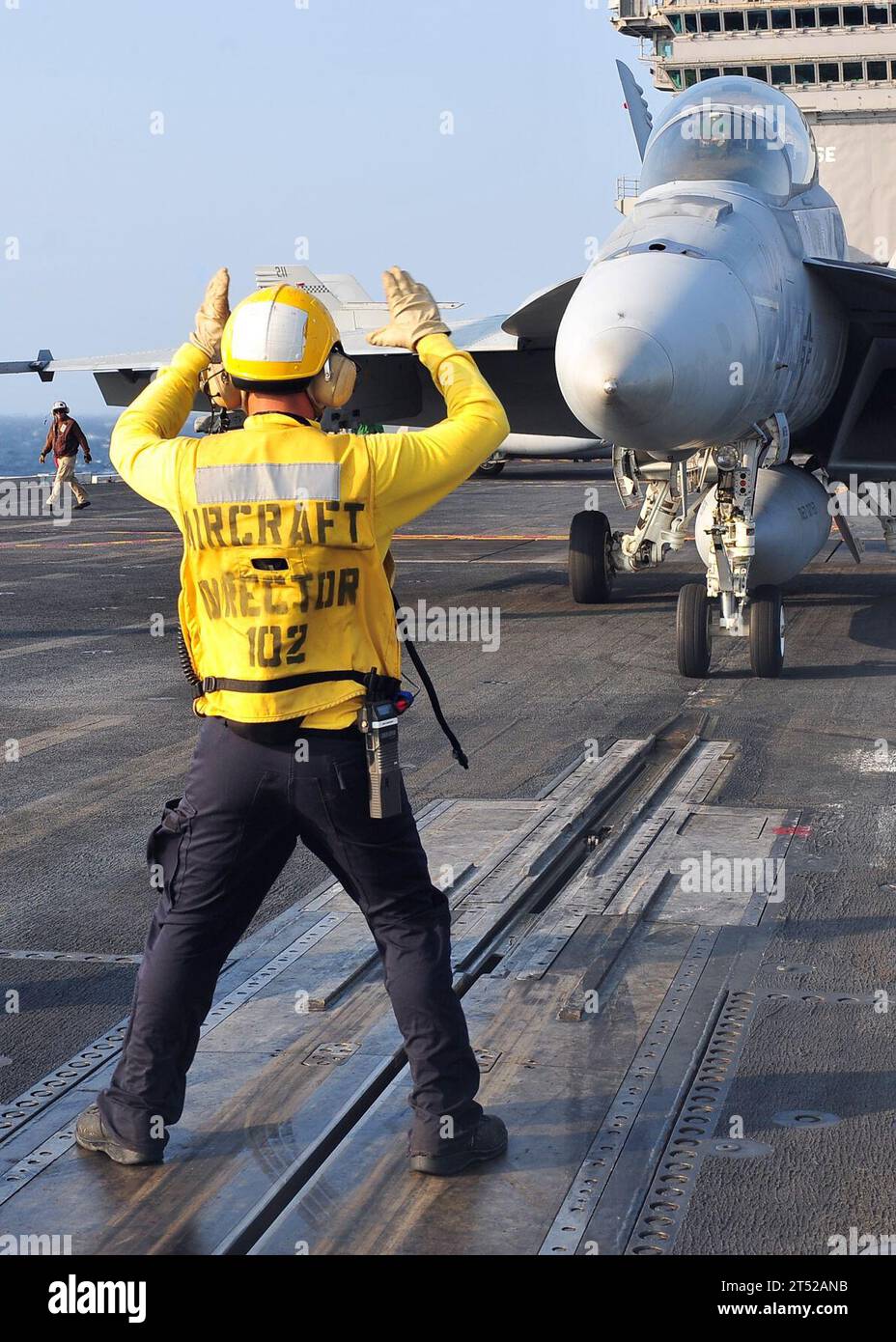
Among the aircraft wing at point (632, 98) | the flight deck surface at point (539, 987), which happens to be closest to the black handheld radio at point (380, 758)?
the flight deck surface at point (539, 987)

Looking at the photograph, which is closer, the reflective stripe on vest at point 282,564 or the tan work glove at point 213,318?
the reflective stripe on vest at point 282,564

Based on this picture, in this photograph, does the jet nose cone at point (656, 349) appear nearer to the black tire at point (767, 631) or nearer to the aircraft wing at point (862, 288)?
the black tire at point (767, 631)

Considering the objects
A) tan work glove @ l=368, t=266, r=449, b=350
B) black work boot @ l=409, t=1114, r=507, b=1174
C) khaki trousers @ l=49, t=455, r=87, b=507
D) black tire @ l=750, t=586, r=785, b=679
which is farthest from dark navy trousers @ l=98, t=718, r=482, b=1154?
khaki trousers @ l=49, t=455, r=87, b=507

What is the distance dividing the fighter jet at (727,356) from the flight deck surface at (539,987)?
1.22m

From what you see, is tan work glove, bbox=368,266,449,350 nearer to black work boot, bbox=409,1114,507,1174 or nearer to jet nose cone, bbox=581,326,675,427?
black work boot, bbox=409,1114,507,1174

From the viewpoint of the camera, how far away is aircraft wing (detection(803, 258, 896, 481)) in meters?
12.1

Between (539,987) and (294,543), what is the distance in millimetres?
2129

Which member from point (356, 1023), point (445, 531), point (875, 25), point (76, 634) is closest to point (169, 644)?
point (76, 634)

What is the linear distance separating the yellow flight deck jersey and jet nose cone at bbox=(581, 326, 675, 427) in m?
5.05

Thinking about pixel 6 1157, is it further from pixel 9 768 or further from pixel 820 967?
pixel 9 768

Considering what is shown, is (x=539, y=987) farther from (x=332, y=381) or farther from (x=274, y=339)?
(x=274, y=339)

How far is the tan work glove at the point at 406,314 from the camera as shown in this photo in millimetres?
4379

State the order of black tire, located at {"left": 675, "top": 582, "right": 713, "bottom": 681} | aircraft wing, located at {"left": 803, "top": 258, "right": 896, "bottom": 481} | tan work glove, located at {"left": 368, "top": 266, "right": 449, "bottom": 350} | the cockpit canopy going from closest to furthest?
tan work glove, located at {"left": 368, "top": 266, "right": 449, "bottom": 350}, black tire, located at {"left": 675, "top": 582, "right": 713, "bottom": 681}, the cockpit canopy, aircraft wing, located at {"left": 803, "top": 258, "right": 896, "bottom": 481}

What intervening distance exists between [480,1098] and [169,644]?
9.22 meters
